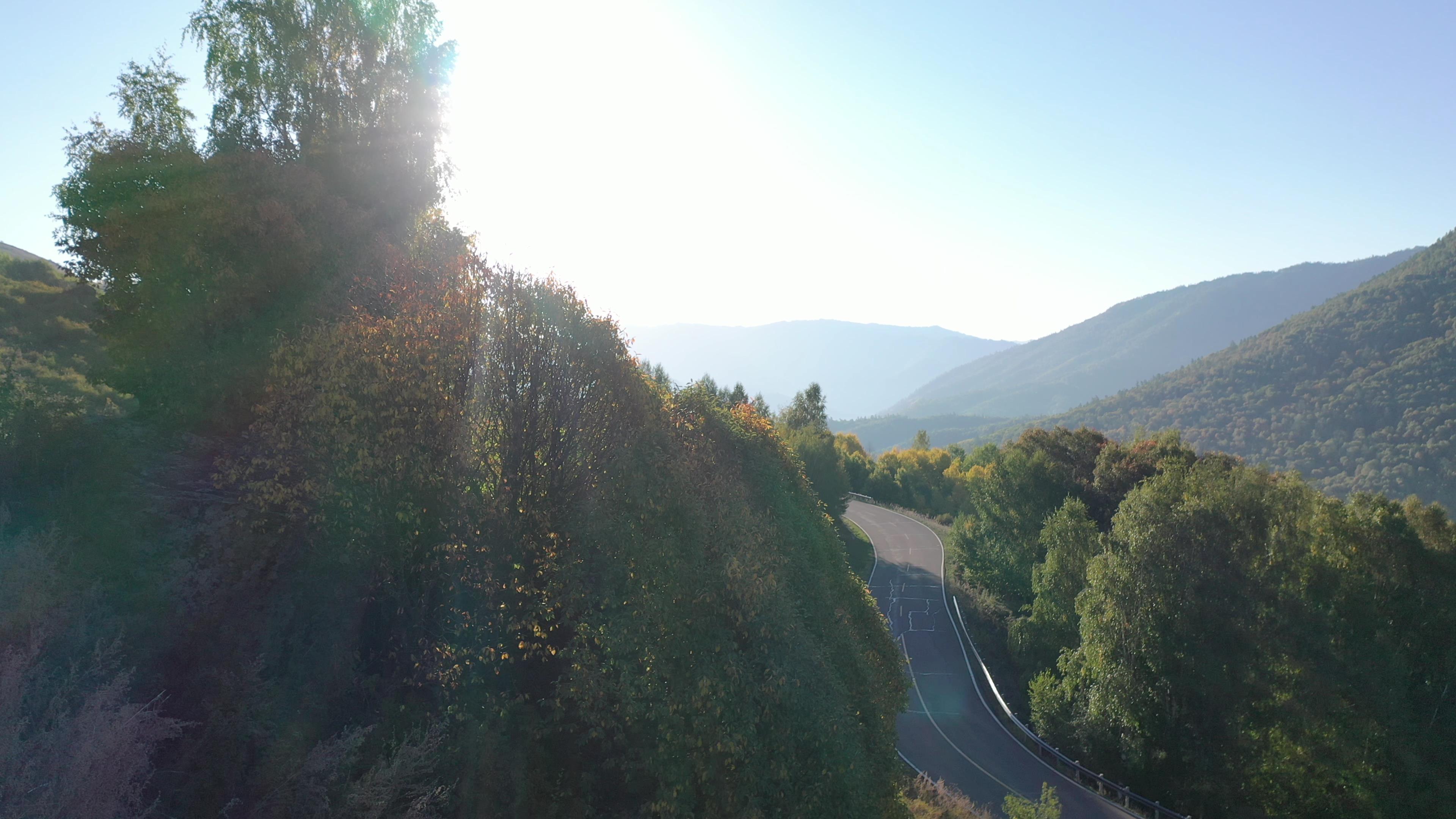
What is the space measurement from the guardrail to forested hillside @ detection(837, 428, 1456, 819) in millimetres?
901

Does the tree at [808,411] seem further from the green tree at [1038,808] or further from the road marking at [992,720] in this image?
the green tree at [1038,808]

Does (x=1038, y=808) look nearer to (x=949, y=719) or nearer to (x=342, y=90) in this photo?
(x=949, y=719)

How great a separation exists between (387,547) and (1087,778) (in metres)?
24.3

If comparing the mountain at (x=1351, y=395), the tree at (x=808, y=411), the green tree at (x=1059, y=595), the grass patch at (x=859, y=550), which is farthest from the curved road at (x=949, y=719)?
the mountain at (x=1351, y=395)

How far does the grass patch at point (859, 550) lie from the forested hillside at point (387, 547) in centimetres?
3378

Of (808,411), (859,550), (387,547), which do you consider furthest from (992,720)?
(808,411)

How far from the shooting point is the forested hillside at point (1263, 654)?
2075cm

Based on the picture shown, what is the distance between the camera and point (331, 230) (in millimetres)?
11352

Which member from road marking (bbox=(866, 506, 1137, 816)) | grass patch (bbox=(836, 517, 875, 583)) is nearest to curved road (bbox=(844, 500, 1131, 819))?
road marking (bbox=(866, 506, 1137, 816))

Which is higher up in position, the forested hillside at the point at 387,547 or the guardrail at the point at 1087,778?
the forested hillside at the point at 387,547

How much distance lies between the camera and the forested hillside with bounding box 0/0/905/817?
8.03 m

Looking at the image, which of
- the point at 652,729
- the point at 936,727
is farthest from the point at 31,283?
the point at 936,727

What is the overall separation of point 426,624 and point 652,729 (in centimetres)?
358

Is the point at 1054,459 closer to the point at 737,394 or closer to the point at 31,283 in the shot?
the point at 737,394
